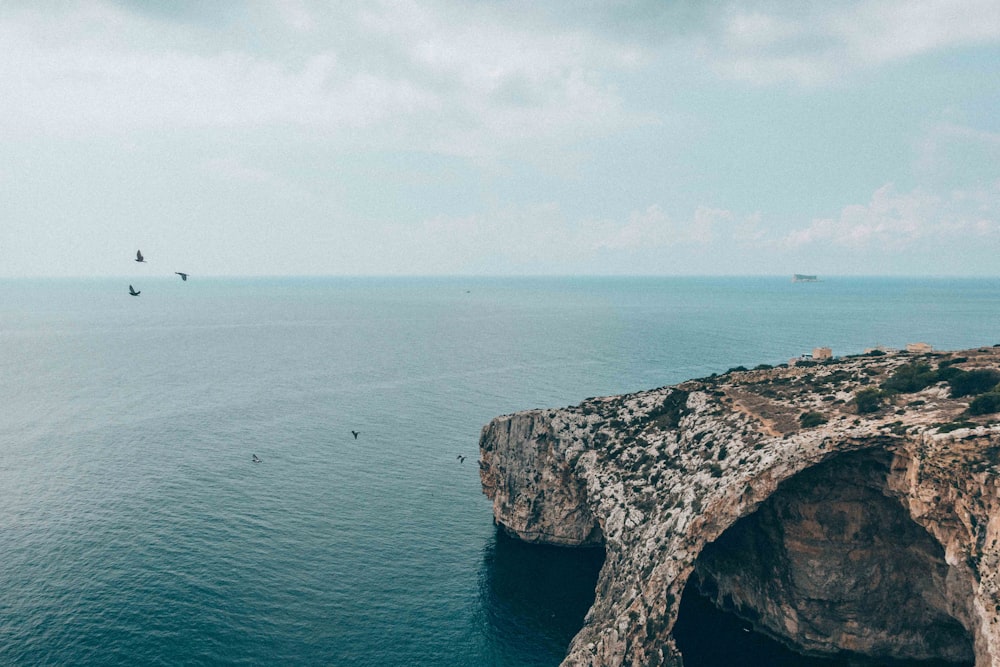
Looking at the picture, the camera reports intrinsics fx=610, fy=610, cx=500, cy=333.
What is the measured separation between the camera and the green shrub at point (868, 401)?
57000 mm

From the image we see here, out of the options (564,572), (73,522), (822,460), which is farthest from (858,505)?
(73,522)

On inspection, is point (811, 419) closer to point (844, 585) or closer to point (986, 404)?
point (986, 404)

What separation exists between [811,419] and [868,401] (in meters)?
5.47

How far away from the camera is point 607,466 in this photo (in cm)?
7031

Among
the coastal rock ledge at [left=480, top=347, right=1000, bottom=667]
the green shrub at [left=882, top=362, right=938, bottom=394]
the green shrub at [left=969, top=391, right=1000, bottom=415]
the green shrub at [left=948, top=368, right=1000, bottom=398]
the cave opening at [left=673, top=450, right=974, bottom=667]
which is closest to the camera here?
the coastal rock ledge at [left=480, top=347, right=1000, bottom=667]

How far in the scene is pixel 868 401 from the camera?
189 feet

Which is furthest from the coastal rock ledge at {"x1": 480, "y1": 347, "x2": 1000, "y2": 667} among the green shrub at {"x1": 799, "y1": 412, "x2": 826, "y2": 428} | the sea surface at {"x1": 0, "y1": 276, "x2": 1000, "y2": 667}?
the sea surface at {"x1": 0, "y1": 276, "x2": 1000, "y2": 667}

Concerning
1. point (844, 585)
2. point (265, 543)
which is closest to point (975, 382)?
point (844, 585)

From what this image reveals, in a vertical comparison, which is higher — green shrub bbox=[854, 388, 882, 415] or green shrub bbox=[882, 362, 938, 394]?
green shrub bbox=[882, 362, 938, 394]

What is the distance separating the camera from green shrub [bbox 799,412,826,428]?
57.0 metres

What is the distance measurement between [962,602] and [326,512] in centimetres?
7023

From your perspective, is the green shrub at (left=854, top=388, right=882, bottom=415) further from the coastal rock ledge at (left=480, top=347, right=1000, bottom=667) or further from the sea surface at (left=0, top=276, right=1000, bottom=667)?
the sea surface at (left=0, top=276, right=1000, bottom=667)

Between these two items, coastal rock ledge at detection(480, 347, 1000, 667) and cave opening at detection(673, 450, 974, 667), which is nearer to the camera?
coastal rock ledge at detection(480, 347, 1000, 667)

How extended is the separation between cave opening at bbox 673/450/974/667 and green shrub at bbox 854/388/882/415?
7.19 meters
